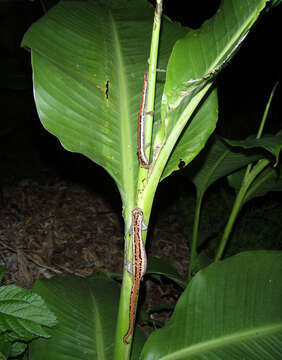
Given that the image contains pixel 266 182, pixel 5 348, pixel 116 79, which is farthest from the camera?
pixel 266 182

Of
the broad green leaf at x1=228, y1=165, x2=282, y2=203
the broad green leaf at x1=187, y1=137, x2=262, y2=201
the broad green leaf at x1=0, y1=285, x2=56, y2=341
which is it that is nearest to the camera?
the broad green leaf at x1=0, y1=285, x2=56, y2=341

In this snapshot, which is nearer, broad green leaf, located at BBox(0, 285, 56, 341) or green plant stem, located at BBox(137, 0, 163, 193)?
green plant stem, located at BBox(137, 0, 163, 193)

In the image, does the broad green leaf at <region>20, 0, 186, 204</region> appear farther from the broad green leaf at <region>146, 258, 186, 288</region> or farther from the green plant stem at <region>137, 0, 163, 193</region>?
the broad green leaf at <region>146, 258, 186, 288</region>

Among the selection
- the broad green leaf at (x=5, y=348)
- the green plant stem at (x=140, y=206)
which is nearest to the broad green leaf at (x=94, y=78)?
the green plant stem at (x=140, y=206)

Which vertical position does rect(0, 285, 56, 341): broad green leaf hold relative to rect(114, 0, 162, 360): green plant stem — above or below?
below

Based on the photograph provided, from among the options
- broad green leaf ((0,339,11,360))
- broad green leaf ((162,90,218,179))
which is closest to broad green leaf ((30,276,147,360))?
broad green leaf ((0,339,11,360))

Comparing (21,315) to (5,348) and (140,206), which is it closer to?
(5,348)

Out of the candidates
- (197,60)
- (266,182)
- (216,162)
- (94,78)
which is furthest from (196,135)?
(266,182)
